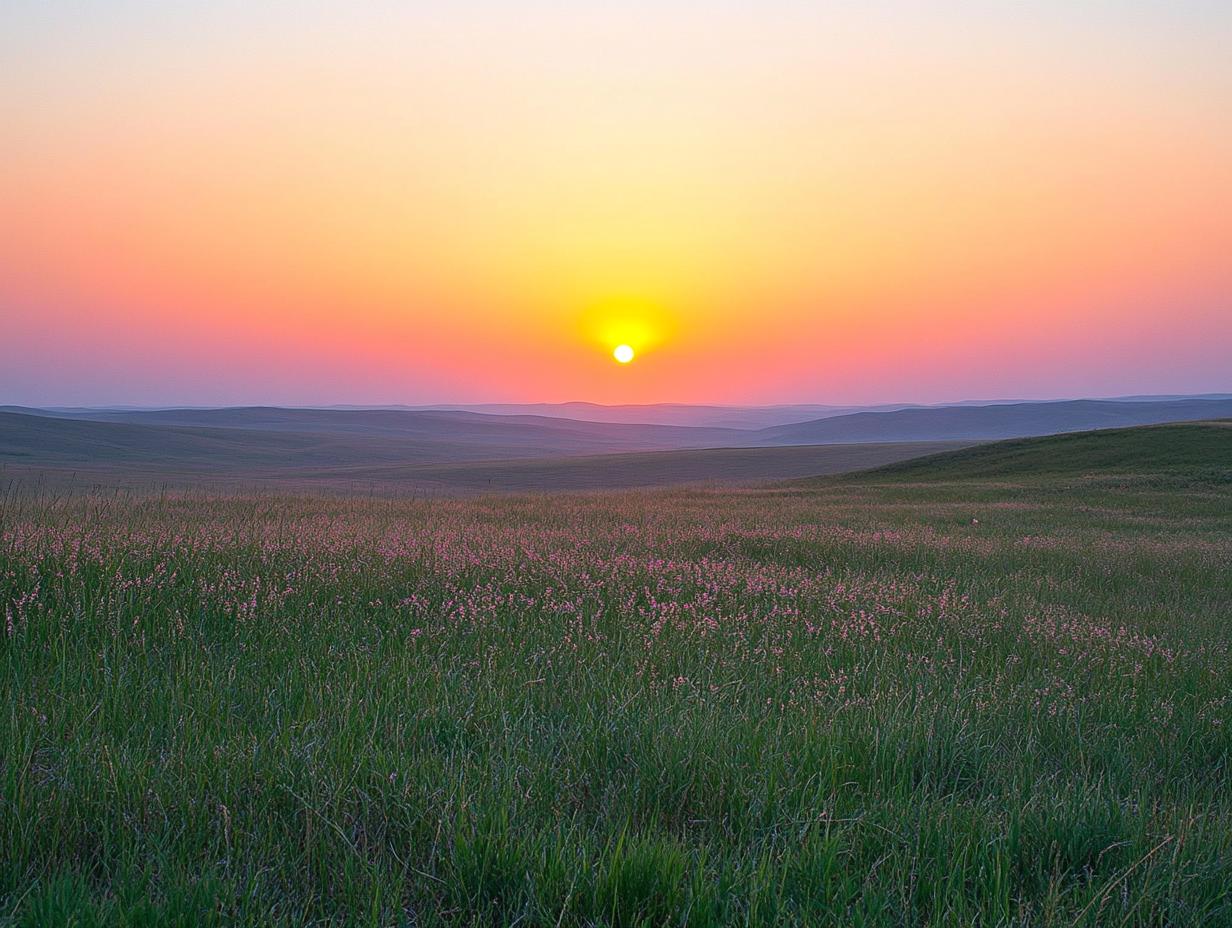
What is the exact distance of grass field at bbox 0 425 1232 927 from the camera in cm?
208

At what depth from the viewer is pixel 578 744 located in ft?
9.85

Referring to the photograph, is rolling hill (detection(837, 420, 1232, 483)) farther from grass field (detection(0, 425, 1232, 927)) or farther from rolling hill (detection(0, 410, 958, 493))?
grass field (detection(0, 425, 1232, 927))

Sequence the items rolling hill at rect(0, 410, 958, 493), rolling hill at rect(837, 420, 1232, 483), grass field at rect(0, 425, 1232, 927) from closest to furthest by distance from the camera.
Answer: grass field at rect(0, 425, 1232, 927) → rolling hill at rect(837, 420, 1232, 483) → rolling hill at rect(0, 410, 958, 493)

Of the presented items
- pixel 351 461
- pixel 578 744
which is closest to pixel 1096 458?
pixel 578 744

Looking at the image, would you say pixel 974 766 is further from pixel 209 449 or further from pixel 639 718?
pixel 209 449

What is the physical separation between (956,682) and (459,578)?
3892mm

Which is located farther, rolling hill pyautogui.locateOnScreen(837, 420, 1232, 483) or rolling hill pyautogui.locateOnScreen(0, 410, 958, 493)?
rolling hill pyautogui.locateOnScreen(0, 410, 958, 493)

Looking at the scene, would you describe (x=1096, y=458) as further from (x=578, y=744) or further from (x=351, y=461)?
(x=351, y=461)

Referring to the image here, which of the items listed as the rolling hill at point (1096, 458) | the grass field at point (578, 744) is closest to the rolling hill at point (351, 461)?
the rolling hill at point (1096, 458)

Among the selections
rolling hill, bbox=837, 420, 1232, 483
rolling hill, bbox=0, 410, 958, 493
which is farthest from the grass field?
rolling hill, bbox=0, 410, 958, 493

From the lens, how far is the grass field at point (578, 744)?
2078 mm

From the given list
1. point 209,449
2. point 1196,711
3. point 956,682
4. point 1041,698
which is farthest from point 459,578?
point 209,449

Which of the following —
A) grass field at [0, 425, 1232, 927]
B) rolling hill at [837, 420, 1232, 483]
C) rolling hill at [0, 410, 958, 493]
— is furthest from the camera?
rolling hill at [0, 410, 958, 493]

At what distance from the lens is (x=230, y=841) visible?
2.29m
